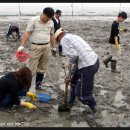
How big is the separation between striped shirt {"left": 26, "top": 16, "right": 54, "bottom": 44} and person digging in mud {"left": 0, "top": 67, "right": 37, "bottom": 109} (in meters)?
1.28

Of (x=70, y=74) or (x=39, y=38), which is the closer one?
(x=70, y=74)

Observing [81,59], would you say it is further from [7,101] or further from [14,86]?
[7,101]

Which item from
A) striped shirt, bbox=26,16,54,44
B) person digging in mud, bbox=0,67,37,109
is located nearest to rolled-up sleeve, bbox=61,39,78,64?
person digging in mud, bbox=0,67,37,109

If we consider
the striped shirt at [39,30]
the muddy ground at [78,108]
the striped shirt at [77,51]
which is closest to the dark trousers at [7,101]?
the muddy ground at [78,108]

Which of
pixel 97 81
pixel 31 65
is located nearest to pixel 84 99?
pixel 31 65

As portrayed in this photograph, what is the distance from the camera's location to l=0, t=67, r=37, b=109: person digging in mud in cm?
605

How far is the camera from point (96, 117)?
619cm

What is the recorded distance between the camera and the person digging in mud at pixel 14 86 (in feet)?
19.8

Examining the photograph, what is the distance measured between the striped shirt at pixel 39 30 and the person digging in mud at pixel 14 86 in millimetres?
1284

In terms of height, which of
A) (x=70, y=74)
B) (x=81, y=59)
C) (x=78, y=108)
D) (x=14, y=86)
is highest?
(x=81, y=59)

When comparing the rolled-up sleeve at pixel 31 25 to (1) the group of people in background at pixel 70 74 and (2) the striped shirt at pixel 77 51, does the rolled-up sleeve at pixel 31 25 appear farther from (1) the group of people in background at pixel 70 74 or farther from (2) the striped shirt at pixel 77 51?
(2) the striped shirt at pixel 77 51

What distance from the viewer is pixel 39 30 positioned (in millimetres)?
7152

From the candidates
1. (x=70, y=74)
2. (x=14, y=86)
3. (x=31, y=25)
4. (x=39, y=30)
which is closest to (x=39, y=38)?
(x=39, y=30)

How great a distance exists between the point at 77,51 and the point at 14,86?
4.37ft
